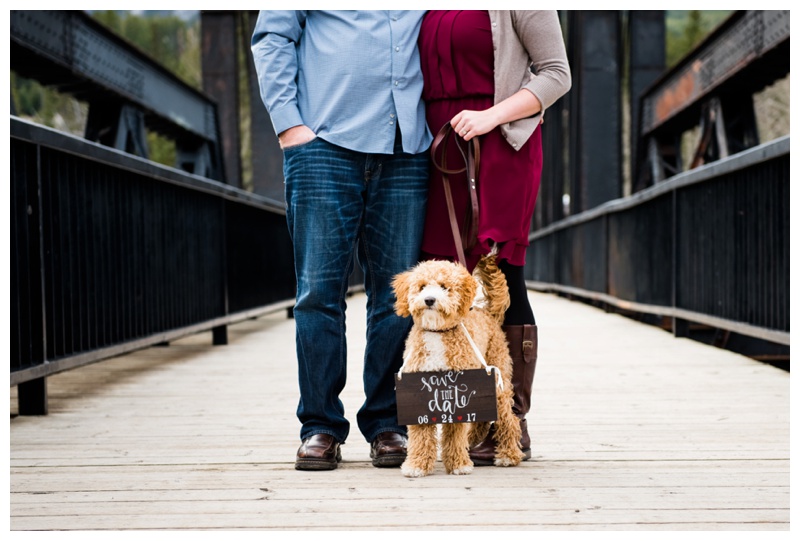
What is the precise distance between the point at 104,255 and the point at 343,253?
6.41 feet

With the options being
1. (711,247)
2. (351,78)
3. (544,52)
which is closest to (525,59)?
(544,52)

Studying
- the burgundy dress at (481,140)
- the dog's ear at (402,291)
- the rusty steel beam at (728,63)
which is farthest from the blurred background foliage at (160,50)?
the dog's ear at (402,291)

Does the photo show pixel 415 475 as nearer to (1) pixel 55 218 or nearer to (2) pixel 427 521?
(2) pixel 427 521

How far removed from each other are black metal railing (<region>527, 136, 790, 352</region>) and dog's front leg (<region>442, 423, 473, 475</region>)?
2.48 meters

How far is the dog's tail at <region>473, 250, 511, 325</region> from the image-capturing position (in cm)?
255

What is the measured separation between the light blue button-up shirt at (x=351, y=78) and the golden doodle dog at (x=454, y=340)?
1.42 feet

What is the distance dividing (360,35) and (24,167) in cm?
153

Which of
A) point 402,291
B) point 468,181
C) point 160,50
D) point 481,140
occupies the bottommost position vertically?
point 402,291

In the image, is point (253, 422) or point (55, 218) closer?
point (253, 422)

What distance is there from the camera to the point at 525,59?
255 cm

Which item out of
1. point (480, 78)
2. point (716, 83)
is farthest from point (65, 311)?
point (716, 83)

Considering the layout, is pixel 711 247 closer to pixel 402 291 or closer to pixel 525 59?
pixel 525 59

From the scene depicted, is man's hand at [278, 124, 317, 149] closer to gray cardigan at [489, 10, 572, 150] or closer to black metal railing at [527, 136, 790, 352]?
gray cardigan at [489, 10, 572, 150]

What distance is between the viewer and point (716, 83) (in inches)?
326
